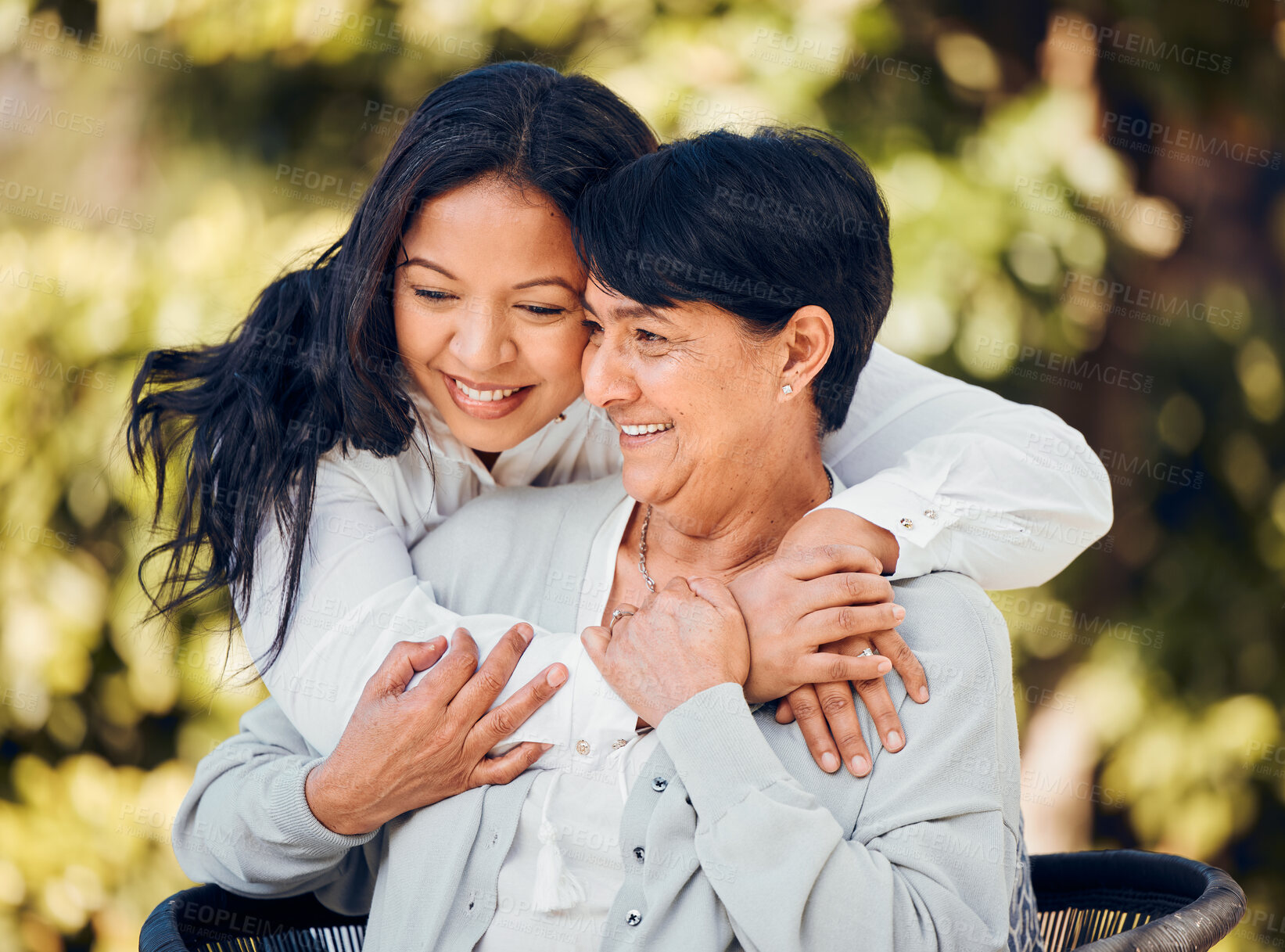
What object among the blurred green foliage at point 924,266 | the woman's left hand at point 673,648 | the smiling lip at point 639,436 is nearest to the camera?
the woman's left hand at point 673,648

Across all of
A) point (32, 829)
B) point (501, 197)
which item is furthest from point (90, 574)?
point (501, 197)

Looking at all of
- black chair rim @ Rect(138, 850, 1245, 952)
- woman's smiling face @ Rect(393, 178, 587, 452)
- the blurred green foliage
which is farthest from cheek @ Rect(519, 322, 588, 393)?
the blurred green foliage

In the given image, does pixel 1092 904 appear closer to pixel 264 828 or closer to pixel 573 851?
pixel 573 851

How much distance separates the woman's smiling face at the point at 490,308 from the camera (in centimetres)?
180

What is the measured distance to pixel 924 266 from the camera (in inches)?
125

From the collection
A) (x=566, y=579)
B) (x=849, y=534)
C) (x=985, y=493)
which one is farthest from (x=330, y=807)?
(x=985, y=493)

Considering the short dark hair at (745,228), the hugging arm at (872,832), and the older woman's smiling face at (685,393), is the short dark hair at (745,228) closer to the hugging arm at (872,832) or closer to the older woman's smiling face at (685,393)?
the older woman's smiling face at (685,393)

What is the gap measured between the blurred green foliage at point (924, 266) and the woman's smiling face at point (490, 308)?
1540 mm

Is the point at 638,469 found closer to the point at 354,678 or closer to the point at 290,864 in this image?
the point at 354,678

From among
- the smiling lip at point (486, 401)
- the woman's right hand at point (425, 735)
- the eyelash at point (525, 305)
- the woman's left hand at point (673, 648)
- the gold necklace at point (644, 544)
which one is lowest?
the woman's right hand at point (425, 735)

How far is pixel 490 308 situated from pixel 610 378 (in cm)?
24

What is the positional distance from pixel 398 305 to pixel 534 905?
1.00 metres

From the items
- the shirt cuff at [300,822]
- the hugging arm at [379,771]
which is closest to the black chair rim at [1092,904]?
the hugging arm at [379,771]

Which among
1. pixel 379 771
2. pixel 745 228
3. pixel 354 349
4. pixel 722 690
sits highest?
pixel 745 228
